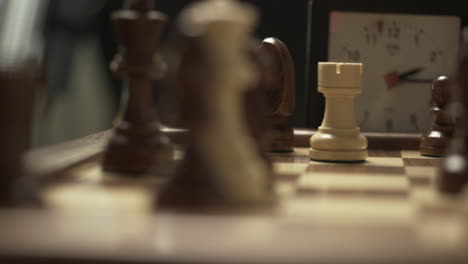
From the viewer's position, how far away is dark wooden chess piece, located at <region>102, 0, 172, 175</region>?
1.12 m

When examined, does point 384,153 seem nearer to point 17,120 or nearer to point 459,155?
point 459,155

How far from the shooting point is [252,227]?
2.54 feet

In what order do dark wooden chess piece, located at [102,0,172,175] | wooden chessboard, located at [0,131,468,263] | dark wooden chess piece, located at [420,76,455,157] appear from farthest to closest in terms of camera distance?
dark wooden chess piece, located at [420,76,455,157], dark wooden chess piece, located at [102,0,172,175], wooden chessboard, located at [0,131,468,263]

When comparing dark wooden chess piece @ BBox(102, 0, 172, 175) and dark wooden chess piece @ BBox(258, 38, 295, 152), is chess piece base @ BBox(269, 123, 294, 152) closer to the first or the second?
dark wooden chess piece @ BBox(258, 38, 295, 152)

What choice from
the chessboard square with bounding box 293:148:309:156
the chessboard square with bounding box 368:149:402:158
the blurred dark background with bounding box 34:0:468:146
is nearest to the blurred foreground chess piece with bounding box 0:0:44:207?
the chessboard square with bounding box 293:148:309:156

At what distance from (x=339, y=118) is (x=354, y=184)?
13.8 inches

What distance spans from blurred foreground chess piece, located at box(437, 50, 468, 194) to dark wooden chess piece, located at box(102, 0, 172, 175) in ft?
1.48

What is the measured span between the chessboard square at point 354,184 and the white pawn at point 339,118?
0.19m

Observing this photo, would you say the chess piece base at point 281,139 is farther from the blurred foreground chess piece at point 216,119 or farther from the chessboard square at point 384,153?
the blurred foreground chess piece at point 216,119

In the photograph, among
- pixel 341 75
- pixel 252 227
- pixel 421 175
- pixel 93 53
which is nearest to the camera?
pixel 252 227

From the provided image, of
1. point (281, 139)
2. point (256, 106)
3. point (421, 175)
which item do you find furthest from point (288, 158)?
point (256, 106)

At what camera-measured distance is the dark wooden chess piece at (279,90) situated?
144 cm

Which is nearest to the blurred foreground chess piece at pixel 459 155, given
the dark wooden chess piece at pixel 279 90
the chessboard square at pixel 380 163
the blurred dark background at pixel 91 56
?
the chessboard square at pixel 380 163

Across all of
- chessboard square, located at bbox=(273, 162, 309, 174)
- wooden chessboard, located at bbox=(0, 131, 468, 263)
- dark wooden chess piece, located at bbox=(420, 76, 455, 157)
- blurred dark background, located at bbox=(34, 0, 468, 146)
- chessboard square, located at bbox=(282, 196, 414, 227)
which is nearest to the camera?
wooden chessboard, located at bbox=(0, 131, 468, 263)
